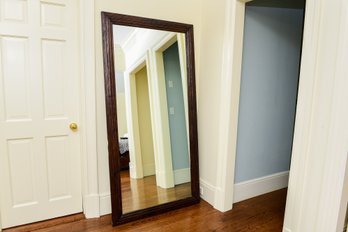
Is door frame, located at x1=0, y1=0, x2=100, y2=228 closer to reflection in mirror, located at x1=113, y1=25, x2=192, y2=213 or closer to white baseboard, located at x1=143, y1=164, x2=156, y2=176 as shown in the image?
reflection in mirror, located at x1=113, y1=25, x2=192, y2=213

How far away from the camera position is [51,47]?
1952 millimetres

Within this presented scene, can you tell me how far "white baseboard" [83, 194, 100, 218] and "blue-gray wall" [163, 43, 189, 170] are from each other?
84cm

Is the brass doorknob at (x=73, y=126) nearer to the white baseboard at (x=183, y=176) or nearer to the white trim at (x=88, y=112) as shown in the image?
the white trim at (x=88, y=112)

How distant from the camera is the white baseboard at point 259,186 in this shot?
2518mm

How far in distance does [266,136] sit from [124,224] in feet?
5.90

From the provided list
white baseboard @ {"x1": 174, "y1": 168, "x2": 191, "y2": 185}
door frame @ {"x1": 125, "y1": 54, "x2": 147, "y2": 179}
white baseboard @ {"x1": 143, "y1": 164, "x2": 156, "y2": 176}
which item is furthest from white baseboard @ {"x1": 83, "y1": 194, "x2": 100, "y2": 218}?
white baseboard @ {"x1": 174, "y1": 168, "x2": 191, "y2": 185}

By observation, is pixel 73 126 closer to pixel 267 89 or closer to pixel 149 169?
pixel 149 169

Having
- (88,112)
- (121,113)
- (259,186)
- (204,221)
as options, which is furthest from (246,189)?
(88,112)

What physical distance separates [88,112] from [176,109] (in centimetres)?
89

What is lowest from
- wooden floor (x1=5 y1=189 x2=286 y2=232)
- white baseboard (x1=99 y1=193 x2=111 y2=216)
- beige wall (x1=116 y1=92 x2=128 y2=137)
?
wooden floor (x1=5 y1=189 x2=286 y2=232)

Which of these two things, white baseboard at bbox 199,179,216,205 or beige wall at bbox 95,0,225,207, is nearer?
beige wall at bbox 95,0,225,207

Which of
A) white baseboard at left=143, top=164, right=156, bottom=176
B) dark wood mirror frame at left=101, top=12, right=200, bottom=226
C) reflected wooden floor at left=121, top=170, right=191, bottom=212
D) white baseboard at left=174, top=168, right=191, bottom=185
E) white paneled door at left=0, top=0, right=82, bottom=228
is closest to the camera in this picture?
white paneled door at left=0, top=0, right=82, bottom=228

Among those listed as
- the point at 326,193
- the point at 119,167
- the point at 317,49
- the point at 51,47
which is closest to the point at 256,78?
the point at 317,49

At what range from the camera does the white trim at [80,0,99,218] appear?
1.95 metres
